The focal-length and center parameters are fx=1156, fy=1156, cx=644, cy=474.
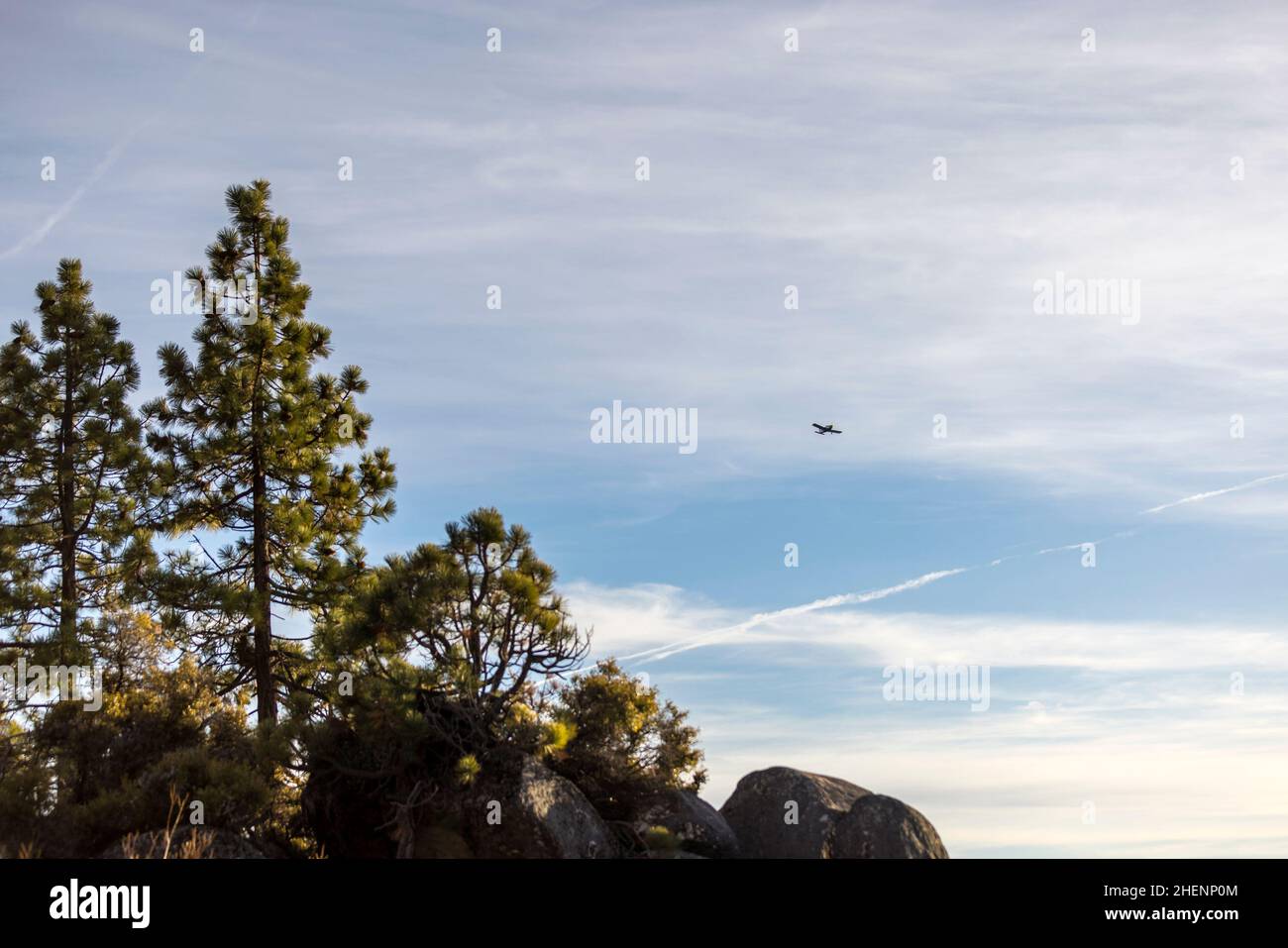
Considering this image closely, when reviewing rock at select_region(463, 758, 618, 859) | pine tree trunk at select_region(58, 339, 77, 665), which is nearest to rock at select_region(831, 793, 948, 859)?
rock at select_region(463, 758, 618, 859)

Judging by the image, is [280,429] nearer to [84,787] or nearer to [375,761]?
[84,787]

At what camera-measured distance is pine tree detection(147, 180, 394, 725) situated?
28.8 meters

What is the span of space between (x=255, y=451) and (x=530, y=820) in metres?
16.0

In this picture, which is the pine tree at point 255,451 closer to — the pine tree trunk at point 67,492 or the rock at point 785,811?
the pine tree trunk at point 67,492

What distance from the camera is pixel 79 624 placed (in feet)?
95.7

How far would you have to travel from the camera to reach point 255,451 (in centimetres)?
2950

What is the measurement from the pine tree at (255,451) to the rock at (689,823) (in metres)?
13.0

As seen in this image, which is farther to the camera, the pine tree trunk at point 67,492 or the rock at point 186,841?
the pine tree trunk at point 67,492

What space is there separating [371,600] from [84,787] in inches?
278

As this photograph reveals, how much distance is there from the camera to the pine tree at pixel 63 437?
32.7 metres

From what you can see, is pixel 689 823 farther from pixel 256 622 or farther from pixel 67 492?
pixel 67 492

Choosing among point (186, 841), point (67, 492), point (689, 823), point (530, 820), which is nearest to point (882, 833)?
point (689, 823)

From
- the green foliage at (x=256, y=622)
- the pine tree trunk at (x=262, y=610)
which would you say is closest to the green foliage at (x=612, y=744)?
the green foliage at (x=256, y=622)
